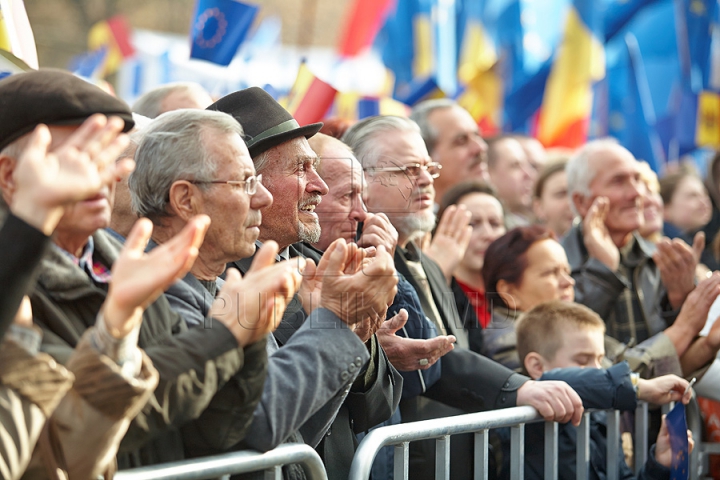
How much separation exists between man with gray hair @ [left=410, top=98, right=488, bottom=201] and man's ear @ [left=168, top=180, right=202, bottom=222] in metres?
3.48

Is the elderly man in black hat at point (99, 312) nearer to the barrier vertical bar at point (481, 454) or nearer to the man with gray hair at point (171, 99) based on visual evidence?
the barrier vertical bar at point (481, 454)

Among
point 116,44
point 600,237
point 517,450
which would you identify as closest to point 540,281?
point 600,237

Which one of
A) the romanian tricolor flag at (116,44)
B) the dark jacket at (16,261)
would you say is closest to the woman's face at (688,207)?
the romanian tricolor flag at (116,44)

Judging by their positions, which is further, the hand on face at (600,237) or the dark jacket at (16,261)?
the hand on face at (600,237)

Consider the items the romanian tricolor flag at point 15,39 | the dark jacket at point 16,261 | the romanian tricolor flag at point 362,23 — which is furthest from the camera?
the romanian tricolor flag at point 362,23

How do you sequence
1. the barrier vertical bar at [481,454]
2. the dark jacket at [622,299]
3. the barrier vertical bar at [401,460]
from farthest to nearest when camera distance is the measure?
the dark jacket at [622,299], the barrier vertical bar at [481,454], the barrier vertical bar at [401,460]

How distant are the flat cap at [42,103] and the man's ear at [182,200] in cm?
52

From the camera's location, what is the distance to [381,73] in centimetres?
1434

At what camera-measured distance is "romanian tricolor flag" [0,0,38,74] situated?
3957 mm

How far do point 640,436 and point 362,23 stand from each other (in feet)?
29.3

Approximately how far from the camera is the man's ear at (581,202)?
19.6 feet

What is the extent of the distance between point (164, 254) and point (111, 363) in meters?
0.25

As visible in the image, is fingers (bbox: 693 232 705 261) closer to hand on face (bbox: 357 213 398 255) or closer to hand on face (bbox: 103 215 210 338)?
hand on face (bbox: 357 213 398 255)

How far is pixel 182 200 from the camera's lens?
2799 millimetres
